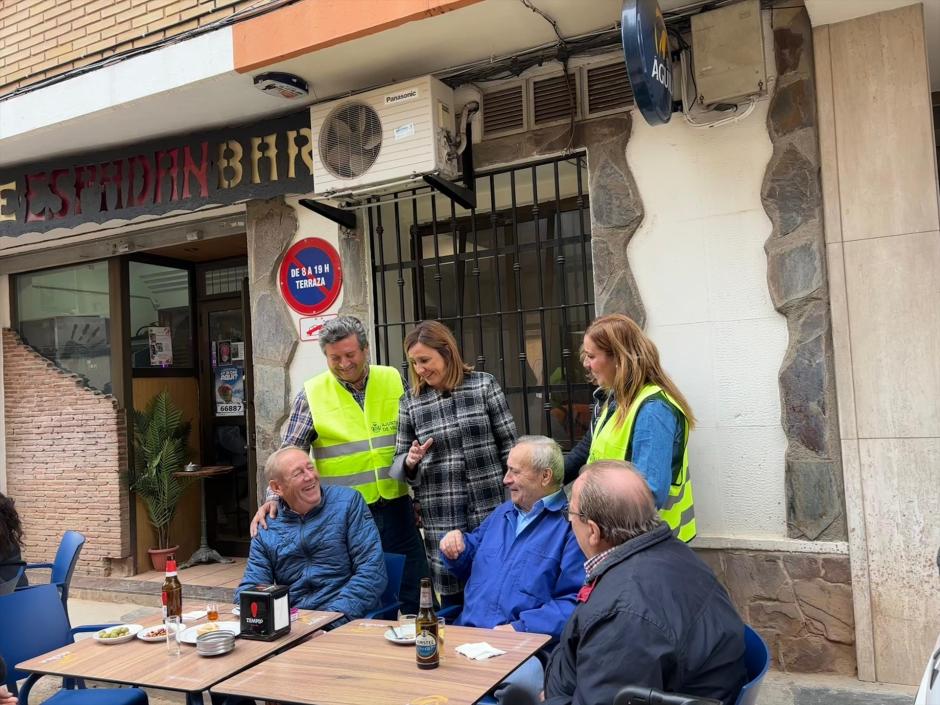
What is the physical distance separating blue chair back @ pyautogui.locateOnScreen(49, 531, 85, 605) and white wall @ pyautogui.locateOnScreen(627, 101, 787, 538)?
3.59 m

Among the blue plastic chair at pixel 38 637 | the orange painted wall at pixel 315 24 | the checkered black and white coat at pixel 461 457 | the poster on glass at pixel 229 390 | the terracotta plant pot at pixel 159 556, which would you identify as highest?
the orange painted wall at pixel 315 24

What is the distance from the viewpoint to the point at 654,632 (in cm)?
198

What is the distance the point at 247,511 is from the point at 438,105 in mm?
4458

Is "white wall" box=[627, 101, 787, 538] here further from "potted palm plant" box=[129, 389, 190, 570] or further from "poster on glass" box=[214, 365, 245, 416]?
"potted palm plant" box=[129, 389, 190, 570]

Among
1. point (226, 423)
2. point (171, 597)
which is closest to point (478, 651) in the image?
point (171, 597)

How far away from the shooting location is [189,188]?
18.5 ft

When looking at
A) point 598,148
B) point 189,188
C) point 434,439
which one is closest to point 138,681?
point 434,439

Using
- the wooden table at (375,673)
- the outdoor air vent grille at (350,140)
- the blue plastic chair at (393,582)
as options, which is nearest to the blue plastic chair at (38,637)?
the wooden table at (375,673)

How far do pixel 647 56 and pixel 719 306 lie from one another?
139cm

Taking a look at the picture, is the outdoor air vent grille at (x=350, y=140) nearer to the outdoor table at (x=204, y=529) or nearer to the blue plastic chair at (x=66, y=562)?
the blue plastic chair at (x=66, y=562)

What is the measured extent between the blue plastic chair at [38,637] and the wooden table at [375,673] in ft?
3.28

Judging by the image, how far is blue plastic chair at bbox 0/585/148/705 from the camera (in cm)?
327

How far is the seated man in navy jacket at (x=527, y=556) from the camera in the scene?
10.2 feet

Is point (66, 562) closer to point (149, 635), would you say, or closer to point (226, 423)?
point (149, 635)
